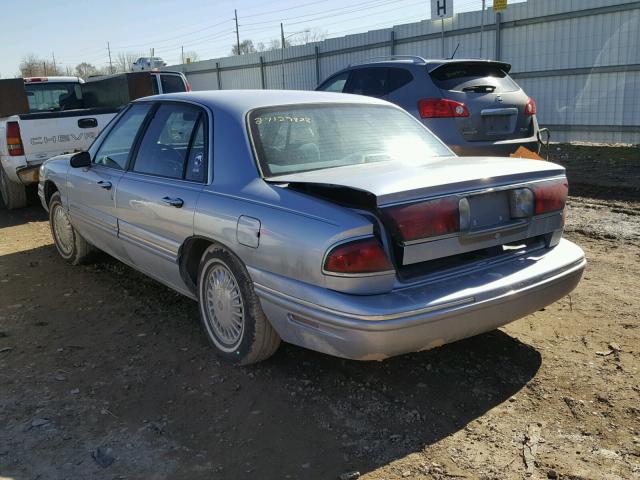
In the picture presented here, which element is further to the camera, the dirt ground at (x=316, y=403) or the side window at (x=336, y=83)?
the side window at (x=336, y=83)

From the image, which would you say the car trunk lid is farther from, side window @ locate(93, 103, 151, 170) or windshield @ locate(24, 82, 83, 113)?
windshield @ locate(24, 82, 83, 113)

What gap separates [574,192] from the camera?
8172mm

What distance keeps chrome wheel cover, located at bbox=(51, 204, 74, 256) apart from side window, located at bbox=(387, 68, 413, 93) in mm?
4137

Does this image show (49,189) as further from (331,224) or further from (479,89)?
(479,89)

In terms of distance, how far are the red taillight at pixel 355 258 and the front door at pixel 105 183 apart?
2.41 metres

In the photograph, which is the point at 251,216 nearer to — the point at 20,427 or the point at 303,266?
the point at 303,266

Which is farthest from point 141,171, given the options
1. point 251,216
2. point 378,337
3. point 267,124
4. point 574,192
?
point 574,192

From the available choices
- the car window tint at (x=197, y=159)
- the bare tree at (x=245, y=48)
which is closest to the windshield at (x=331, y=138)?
the car window tint at (x=197, y=159)

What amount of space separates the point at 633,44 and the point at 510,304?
412 inches

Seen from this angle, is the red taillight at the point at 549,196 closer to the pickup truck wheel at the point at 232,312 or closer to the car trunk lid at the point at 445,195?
→ the car trunk lid at the point at 445,195

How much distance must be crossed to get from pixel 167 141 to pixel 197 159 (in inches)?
21.9

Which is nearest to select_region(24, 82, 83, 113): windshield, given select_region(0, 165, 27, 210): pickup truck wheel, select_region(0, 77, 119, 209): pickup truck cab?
select_region(0, 165, 27, 210): pickup truck wheel

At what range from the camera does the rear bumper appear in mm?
2775

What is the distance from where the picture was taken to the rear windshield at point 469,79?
23.2 feet
